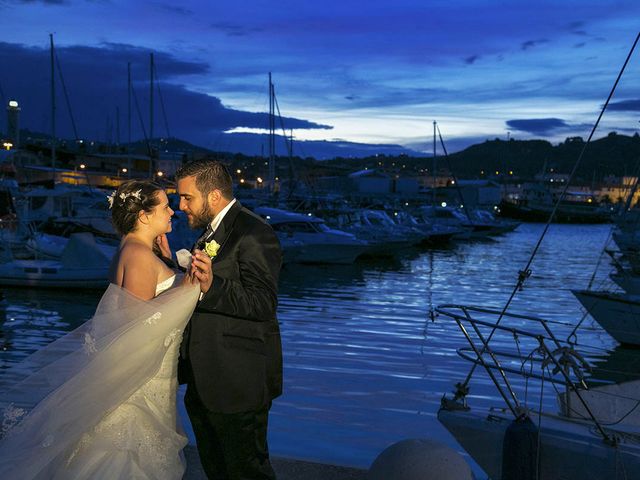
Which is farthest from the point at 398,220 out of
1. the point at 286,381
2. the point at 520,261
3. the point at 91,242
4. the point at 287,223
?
the point at 286,381

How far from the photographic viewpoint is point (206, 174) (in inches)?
159

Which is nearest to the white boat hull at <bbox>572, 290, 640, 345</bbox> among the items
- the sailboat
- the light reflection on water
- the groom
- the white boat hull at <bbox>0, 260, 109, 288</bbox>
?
the light reflection on water

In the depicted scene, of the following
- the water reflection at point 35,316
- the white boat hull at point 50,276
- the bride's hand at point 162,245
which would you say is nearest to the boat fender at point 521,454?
the bride's hand at point 162,245

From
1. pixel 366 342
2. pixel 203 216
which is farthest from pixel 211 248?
pixel 366 342

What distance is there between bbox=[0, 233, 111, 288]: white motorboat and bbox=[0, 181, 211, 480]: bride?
18798 millimetres

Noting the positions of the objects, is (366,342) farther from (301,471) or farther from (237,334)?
(237,334)

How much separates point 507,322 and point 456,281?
1123cm

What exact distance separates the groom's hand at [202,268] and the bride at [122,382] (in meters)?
0.11

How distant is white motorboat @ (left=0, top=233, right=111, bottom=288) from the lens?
2245cm

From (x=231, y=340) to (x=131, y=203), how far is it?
0.95 metres

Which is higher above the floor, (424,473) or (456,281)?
(424,473)

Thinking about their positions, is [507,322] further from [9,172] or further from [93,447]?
[9,172]

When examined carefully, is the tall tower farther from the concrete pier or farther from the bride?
the bride

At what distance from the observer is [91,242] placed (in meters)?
22.6
